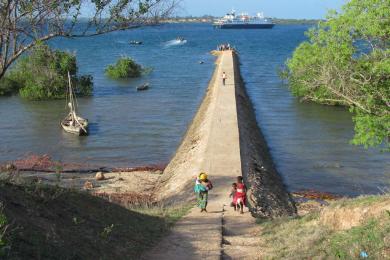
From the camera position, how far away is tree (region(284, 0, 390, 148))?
48.9ft

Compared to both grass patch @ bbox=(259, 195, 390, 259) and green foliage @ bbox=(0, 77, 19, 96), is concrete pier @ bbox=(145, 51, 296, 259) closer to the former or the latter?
grass patch @ bbox=(259, 195, 390, 259)

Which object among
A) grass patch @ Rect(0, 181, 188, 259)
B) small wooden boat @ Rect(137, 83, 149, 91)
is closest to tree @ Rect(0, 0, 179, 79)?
grass patch @ Rect(0, 181, 188, 259)

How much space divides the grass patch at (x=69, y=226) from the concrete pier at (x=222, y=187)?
54 cm

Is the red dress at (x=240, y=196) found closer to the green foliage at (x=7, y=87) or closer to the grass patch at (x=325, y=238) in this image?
the grass patch at (x=325, y=238)

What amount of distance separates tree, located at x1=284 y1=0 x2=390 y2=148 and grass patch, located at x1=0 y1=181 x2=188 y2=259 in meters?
7.23

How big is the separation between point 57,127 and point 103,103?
34.3ft

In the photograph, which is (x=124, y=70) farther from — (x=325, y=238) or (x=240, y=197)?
(x=325, y=238)

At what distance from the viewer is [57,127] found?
120 feet

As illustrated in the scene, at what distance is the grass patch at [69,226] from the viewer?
7875 mm

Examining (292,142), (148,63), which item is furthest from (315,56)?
(148,63)

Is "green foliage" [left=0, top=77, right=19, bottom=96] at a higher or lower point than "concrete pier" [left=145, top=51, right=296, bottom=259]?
lower

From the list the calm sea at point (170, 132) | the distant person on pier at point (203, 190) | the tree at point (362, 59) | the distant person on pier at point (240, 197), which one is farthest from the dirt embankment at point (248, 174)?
the tree at point (362, 59)

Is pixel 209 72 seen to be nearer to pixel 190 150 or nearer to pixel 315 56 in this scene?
pixel 190 150

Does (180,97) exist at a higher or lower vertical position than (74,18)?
lower
